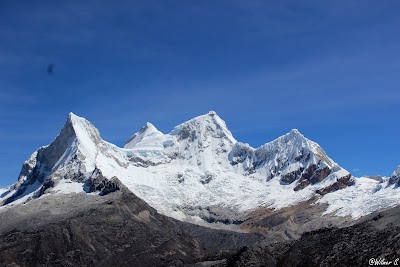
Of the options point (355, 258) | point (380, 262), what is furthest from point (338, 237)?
point (380, 262)

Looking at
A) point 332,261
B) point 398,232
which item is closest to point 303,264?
point 332,261

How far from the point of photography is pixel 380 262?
157 meters

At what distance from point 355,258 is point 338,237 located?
27673 millimetres

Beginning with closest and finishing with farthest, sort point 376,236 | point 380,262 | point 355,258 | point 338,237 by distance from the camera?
point 380,262 → point 355,258 → point 376,236 → point 338,237

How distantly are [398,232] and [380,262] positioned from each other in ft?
70.5

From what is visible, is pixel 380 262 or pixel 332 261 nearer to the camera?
pixel 380 262

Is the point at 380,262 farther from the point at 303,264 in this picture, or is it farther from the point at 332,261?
the point at 303,264

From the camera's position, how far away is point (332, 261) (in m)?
179

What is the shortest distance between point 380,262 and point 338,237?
42018 mm

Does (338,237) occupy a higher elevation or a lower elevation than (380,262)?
higher

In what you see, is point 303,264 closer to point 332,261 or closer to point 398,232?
point 332,261

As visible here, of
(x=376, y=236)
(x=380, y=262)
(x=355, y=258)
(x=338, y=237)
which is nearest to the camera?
(x=380, y=262)

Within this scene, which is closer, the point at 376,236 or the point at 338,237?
the point at 376,236

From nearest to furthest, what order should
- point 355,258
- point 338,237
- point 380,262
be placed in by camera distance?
point 380,262, point 355,258, point 338,237
